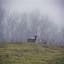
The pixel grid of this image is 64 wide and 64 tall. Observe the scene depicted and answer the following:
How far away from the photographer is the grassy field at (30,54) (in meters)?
2.25

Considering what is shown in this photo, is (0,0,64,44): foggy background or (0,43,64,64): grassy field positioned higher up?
(0,0,64,44): foggy background

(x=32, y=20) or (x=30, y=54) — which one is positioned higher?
(x=32, y=20)

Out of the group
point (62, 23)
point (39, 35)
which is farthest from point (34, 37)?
point (62, 23)

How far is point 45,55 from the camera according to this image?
7.66 ft

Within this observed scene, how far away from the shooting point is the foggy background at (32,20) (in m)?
2.32

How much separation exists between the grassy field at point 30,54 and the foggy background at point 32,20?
9cm

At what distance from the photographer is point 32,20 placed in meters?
2.40

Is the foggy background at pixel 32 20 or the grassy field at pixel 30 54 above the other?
the foggy background at pixel 32 20

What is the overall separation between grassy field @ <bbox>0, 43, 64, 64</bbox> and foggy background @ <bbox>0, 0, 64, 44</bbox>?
9cm

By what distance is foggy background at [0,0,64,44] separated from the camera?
2316 millimetres

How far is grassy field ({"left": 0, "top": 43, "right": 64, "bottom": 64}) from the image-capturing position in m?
2.25

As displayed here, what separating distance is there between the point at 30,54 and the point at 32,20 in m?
0.46

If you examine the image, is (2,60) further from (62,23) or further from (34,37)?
(62,23)

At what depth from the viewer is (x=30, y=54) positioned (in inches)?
91.2
